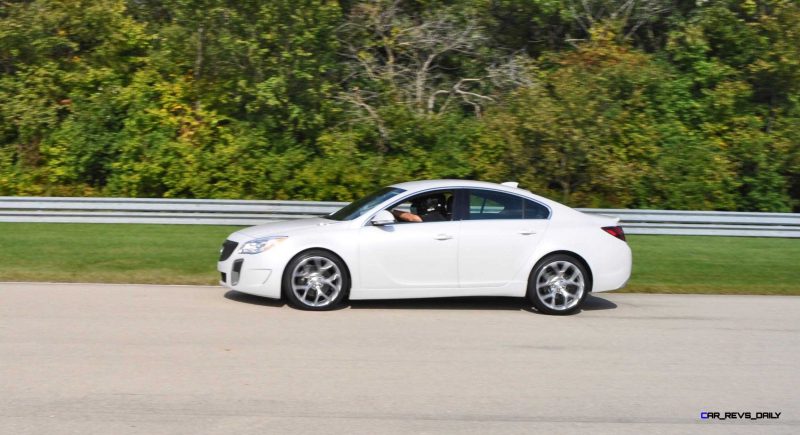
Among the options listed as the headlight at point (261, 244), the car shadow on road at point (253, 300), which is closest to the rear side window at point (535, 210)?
the headlight at point (261, 244)

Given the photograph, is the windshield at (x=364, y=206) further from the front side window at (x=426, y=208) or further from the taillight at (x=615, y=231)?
the taillight at (x=615, y=231)

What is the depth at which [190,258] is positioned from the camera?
1433cm

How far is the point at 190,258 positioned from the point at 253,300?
148 inches

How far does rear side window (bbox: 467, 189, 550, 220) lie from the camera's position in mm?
10836

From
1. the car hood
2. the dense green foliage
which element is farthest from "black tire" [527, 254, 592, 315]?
the dense green foliage

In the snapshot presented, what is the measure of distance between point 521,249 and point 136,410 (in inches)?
216

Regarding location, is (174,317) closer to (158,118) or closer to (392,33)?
(158,118)

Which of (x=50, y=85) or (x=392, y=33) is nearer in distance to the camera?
(x=50, y=85)

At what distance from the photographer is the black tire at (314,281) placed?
10242mm

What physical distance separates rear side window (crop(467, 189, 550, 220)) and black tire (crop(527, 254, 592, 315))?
1.88ft

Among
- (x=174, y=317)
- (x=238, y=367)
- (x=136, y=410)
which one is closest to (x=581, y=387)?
(x=238, y=367)

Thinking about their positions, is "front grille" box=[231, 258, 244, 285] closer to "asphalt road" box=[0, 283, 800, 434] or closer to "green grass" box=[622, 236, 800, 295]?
"asphalt road" box=[0, 283, 800, 434]

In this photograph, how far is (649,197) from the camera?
71.1 feet

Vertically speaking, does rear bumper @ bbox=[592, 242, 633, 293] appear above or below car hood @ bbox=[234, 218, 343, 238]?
below
